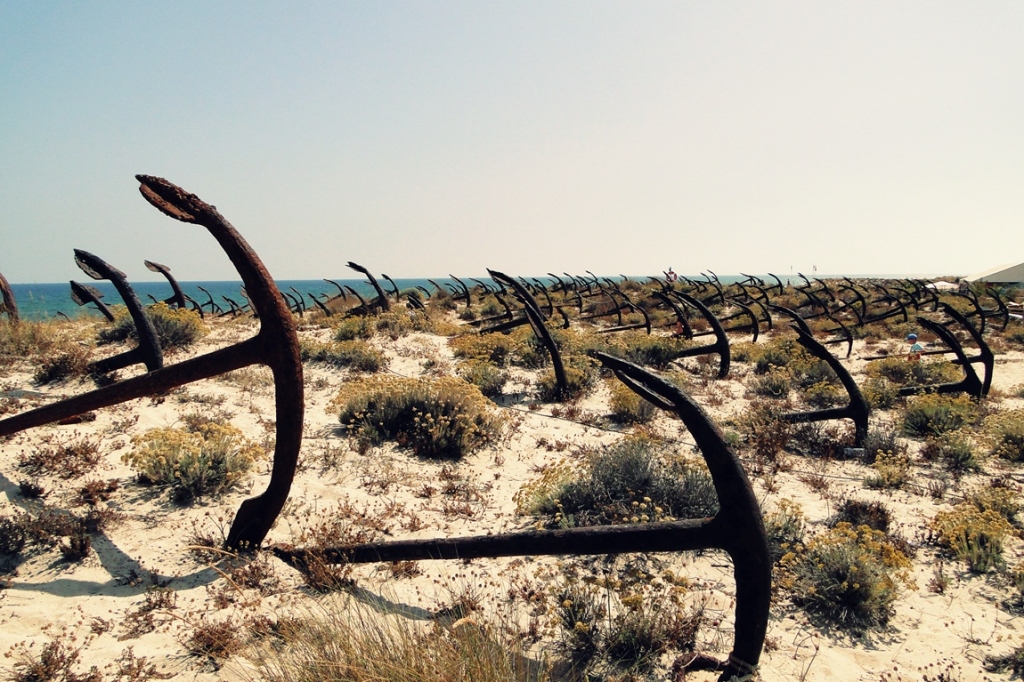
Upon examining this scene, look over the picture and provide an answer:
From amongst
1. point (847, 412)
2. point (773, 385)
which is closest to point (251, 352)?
point (847, 412)

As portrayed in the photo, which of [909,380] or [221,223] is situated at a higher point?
[221,223]

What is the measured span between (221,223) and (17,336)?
7878 millimetres

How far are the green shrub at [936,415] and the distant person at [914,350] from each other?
334 cm

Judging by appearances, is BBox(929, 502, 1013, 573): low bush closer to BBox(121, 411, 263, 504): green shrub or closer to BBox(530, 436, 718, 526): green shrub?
BBox(530, 436, 718, 526): green shrub

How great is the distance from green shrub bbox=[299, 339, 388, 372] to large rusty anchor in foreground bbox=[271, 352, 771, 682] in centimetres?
678

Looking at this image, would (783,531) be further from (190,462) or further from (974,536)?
(190,462)

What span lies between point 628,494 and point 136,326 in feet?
14.4

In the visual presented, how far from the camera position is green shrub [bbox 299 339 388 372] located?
8672 millimetres

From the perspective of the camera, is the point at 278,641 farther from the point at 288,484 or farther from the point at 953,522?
the point at 953,522

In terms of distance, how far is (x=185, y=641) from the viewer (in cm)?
245

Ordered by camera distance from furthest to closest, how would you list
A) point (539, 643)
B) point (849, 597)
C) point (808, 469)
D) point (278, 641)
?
1. point (808, 469)
2. point (849, 597)
3. point (539, 643)
4. point (278, 641)

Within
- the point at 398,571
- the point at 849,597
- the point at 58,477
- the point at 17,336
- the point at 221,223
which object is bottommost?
the point at 849,597

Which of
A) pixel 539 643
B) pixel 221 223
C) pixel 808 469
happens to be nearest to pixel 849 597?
pixel 539 643

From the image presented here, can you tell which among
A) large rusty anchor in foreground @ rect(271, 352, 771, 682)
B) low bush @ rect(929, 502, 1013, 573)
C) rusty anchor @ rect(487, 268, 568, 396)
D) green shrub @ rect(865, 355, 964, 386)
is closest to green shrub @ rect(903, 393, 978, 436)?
green shrub @ rect(865, 355, 964, 386)
